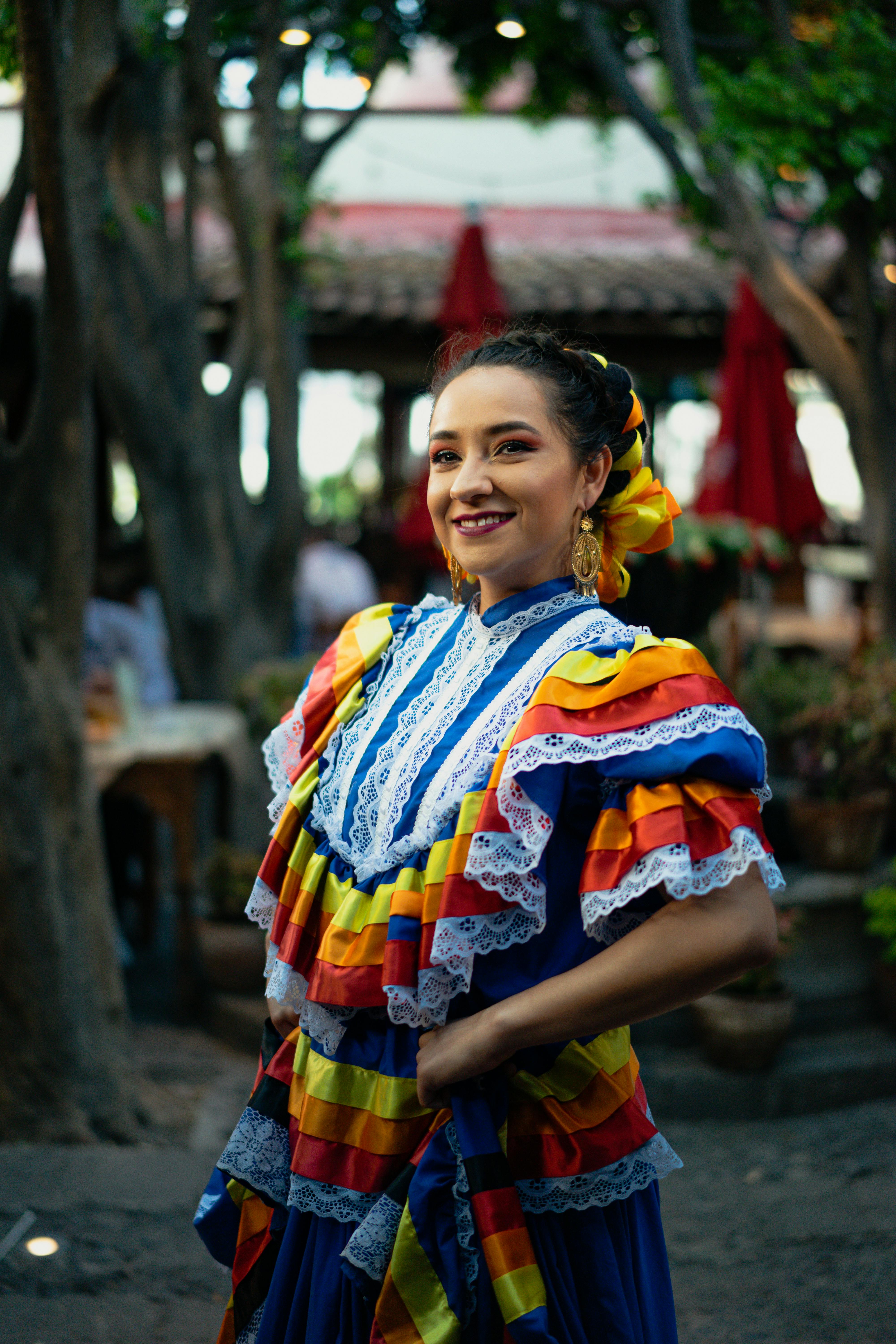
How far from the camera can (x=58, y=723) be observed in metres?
3.33

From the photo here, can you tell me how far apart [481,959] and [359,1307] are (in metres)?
Result: 0.47

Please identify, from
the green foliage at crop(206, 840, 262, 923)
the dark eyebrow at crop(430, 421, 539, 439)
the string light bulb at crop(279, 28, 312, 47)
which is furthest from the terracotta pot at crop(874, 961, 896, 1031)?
the string light bulb at crop(279, 28, 312, 47)

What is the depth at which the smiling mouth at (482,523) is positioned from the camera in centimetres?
159

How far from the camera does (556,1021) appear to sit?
1.37 m

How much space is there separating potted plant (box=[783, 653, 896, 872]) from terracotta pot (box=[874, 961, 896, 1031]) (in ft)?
1.30

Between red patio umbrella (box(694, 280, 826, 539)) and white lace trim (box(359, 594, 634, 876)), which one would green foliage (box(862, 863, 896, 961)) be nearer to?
red patio umbrella (box(694, 280, 826, 539))

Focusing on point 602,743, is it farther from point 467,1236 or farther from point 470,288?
point 470,288

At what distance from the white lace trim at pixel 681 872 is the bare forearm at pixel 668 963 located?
3cm

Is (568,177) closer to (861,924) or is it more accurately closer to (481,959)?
(861,924)

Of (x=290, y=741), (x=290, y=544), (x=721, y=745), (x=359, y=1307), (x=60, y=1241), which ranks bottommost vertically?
(x=60, y=1241)

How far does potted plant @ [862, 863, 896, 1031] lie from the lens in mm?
4184

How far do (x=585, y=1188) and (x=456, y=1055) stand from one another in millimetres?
257

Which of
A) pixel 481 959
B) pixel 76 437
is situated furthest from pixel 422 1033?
pixel 76 437

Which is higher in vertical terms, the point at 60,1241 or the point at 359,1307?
the point at 359,1307
